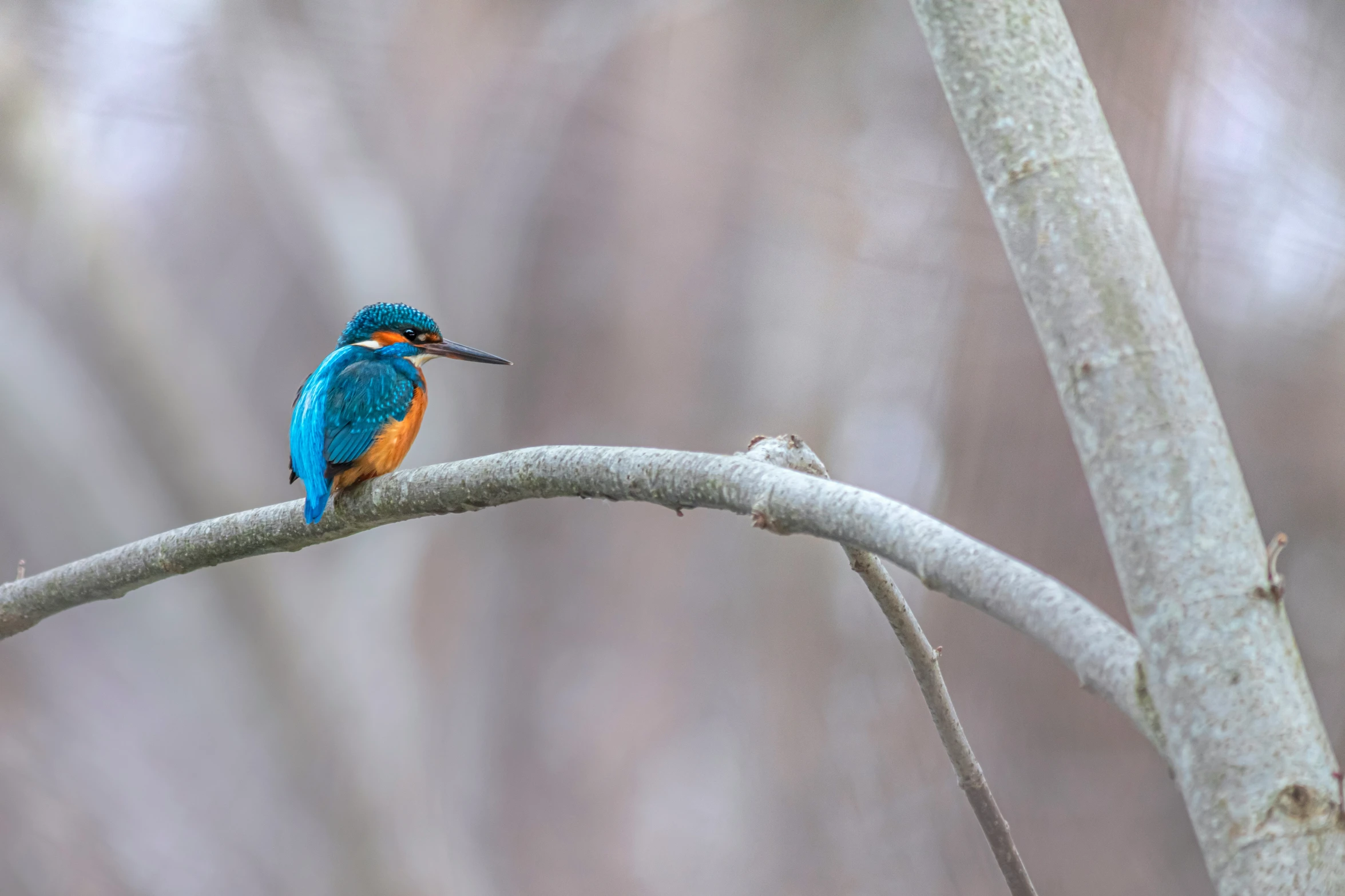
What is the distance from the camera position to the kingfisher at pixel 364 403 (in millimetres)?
647

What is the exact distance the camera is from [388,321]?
792 millimetres

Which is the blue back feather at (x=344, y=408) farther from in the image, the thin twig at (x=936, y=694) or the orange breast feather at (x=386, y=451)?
the thin twig at (x=936, y=694)

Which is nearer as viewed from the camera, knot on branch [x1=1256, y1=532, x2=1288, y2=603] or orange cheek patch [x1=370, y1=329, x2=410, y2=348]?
knot on branch [x1=1256, y1=532, x2=1288, y2=603]

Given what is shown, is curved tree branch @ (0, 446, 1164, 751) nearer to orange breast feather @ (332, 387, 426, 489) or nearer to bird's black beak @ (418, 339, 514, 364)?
orange breast feather @ (332, 387, 426, 489)

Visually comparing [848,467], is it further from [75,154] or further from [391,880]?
[75,154]

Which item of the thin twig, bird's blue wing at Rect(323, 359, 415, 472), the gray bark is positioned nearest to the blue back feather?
bird's blue wing at Rect(323, 359, 415, 472)

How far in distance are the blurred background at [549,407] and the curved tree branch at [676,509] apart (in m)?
1.14

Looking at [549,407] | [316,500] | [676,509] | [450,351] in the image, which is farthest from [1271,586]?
[549,407]

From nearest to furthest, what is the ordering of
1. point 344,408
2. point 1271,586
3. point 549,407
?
point 1271,586 < point 344,408 < point 549,407

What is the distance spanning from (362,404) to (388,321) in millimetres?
114

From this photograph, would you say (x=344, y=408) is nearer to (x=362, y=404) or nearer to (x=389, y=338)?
(x=362, y=404)

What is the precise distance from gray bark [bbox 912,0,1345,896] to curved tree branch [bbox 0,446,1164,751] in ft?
0.07

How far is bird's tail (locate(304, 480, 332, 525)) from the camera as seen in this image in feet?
1.89

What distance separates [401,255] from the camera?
84.3 inches
